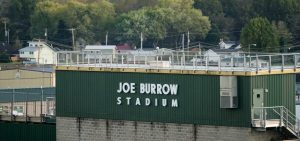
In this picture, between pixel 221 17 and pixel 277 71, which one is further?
pixel 221 17

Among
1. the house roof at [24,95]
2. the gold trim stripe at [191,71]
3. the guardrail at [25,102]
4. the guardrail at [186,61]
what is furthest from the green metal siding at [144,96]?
the house roof at [24,95]

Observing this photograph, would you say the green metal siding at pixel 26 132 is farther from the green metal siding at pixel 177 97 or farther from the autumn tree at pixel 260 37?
the autumn tree at pixel 260 37

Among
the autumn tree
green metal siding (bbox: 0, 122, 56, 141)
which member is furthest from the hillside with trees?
green metal siding (bbox: 0, 122, 56, 141)

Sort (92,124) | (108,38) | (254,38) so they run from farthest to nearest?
(108,38)
(254,38)
(92,124)

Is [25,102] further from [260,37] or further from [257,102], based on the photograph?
[260,37]

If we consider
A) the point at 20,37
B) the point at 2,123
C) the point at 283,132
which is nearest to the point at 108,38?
the point at 20,37

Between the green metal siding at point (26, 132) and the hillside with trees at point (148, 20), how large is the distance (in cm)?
8788

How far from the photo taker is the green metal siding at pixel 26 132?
57.2 m

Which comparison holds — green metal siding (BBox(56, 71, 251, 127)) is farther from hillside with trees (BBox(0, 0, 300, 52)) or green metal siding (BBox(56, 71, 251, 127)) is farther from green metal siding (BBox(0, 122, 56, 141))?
hillside with trees (BBox(0, 0, 300, 52))

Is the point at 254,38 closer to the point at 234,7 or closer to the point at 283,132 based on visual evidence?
the point at 234,7

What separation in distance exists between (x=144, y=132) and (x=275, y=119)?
5179 millimetres

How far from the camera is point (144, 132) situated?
5284 centimetres

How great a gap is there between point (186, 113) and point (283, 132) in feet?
11.9

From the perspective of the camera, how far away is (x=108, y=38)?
6220 inches
